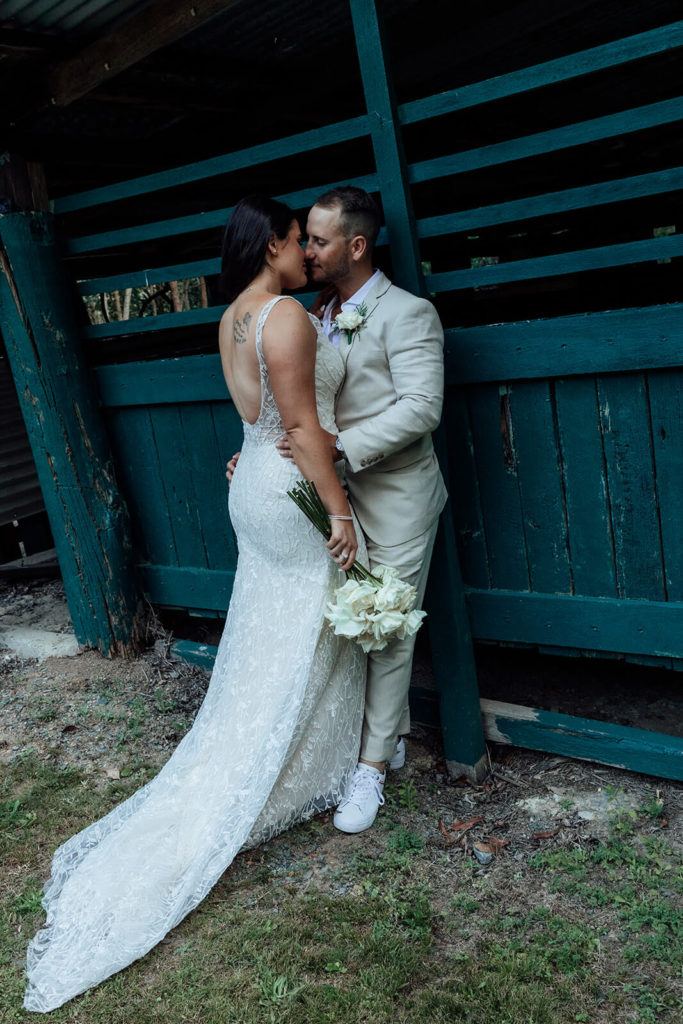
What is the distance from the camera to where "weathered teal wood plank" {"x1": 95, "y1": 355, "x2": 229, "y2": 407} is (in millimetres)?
3904

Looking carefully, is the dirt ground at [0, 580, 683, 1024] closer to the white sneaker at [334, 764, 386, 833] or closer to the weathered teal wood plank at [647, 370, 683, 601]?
the white sneaker at [334, 764, 386, 833]

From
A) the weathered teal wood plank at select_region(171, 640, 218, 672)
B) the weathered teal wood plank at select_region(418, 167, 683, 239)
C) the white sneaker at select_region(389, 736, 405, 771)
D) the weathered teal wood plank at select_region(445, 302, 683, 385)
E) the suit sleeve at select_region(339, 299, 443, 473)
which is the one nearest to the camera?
the weathered teal wood plank at select_region(418, 167, 683, 239)

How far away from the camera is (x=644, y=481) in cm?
296

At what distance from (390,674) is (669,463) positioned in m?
1.22

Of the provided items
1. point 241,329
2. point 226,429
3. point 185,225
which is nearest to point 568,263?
point 241,329

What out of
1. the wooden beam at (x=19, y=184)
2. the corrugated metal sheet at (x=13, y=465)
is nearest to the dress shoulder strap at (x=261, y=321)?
the wooden beam at (x=19, y=184)

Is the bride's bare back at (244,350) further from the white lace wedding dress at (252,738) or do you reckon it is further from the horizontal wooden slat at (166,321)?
the horizontal wooden slat at (166,321)

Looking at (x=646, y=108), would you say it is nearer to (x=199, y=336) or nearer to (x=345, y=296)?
(x=345, y=296)

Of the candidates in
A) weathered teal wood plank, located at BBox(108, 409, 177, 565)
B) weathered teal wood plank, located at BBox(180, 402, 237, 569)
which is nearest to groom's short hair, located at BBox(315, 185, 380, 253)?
weathered teal wood plank, located at BBox(180, 402, 237, 569)

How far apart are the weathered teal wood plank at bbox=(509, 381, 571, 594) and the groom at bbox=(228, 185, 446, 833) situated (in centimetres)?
32

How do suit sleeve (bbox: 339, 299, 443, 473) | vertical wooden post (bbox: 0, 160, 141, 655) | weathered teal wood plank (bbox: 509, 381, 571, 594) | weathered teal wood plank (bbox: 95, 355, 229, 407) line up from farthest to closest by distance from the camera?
vertical wooden post (bbox: 0, 160, 141, 655) → weathered teal wood plank (bbox: 95, 355, 229, 407) → weathered teal wood plank (bbox: 509, 381, 571, 594) → suit sleeve (bbox: 339, 299, 443, 473)

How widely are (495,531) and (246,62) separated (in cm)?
249

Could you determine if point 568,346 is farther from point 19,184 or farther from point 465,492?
point 19,184

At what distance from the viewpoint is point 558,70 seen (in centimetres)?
268
